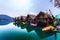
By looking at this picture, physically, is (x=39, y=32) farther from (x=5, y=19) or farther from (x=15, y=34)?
(x=5, y=19)

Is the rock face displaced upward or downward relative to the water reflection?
upward

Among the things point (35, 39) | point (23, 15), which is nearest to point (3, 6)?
point (23, 15)

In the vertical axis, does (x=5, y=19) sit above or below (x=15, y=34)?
above

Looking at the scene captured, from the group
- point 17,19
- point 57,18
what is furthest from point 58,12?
point 17,19

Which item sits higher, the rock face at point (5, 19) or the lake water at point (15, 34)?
the rock face at point (5, 19)

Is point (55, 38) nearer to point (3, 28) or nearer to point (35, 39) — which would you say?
point (35, 39)

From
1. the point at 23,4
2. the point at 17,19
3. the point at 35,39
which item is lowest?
the point at 35,39

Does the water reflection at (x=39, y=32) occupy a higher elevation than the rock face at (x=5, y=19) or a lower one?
lower

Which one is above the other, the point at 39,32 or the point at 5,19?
the point at 5,19

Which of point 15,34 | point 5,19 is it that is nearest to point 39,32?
point 15,34

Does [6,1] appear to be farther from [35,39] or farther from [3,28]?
[35,39]

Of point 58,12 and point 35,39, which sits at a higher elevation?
point 58,12
